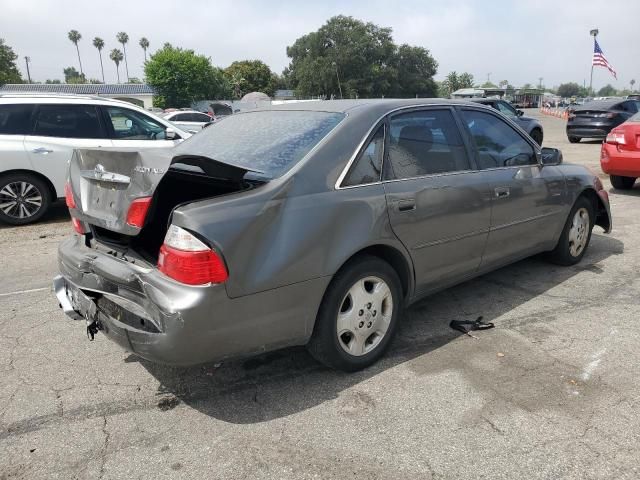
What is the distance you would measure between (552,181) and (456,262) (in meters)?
1.50

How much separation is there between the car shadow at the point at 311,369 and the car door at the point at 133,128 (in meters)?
5.09

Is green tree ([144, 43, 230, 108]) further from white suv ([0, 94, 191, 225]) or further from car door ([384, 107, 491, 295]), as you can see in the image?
car door ([384, 107, 491, 295])

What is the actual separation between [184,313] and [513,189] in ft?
9.34

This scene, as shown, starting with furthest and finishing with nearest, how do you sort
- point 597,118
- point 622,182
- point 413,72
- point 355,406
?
point 413,72
point 597,118
point 622,182
point 355,406

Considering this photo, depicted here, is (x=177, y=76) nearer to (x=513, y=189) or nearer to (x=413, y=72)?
(x=413, y=72)

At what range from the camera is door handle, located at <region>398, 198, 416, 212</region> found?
330cm

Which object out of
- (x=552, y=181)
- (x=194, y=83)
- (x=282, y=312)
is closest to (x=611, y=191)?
(x=552, y=181)

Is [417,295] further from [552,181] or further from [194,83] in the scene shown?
[194,83]

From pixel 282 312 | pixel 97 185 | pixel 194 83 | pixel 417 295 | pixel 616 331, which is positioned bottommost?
pixel 616 331

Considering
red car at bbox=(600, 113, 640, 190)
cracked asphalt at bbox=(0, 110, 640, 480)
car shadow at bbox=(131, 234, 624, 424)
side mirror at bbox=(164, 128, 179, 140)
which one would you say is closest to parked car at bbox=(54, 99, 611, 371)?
car shadow at bbox=(131, 234, 624, 424)

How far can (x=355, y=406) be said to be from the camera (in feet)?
9.53

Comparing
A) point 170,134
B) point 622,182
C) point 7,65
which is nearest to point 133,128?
point 170,134

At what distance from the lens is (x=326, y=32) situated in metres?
87.2

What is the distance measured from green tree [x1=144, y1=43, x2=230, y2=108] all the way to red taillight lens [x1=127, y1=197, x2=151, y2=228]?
6284 centimetres
